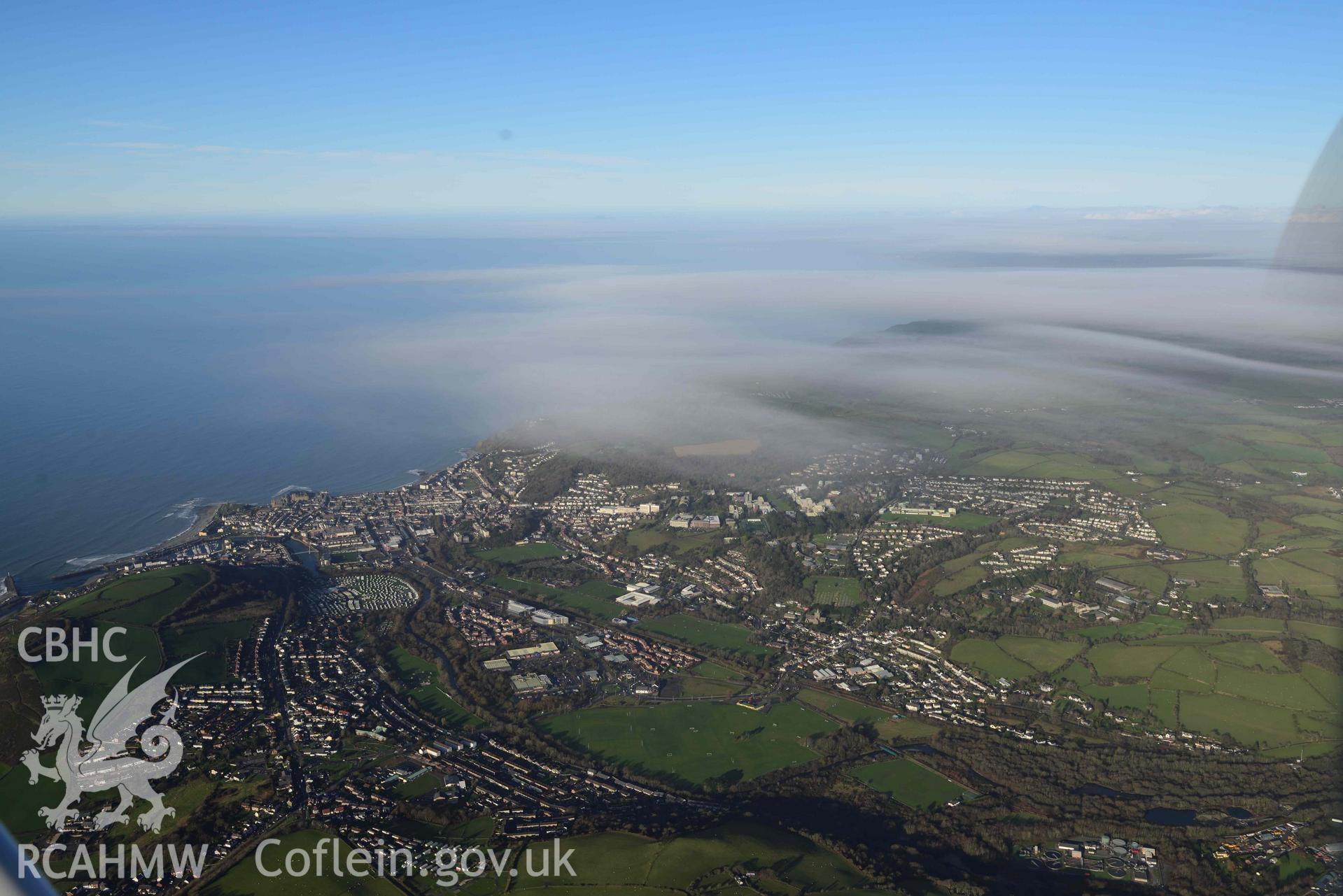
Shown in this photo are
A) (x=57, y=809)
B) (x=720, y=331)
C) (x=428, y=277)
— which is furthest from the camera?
(x=428, y=277)

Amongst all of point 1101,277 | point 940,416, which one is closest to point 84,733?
point 940,416

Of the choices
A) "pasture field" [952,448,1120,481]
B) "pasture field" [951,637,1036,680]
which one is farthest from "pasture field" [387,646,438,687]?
"pasture field" [952,448,1120,481]

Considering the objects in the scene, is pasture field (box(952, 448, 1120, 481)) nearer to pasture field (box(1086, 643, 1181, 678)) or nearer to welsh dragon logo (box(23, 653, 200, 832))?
pasture field (box(1086, 643, 1181, 678))

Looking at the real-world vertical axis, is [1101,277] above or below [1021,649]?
above

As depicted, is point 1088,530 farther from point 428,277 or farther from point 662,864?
point 428,277

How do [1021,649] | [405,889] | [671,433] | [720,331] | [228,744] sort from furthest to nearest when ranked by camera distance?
[720,331], [671,433], [1021,649], [228,744], [405,889]

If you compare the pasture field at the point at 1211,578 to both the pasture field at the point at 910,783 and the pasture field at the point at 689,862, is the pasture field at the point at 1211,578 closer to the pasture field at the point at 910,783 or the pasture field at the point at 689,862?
the pasture field at the point at 910,783

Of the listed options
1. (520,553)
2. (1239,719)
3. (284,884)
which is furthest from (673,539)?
(284,884)
